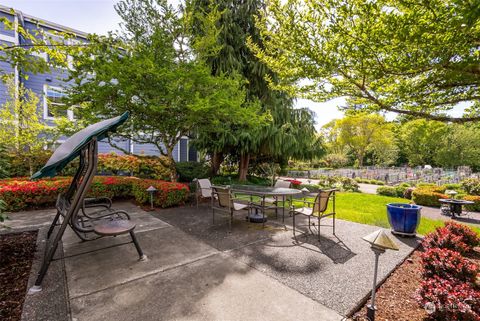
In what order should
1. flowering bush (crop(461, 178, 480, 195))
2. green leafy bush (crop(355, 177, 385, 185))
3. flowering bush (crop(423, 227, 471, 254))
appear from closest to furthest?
Answer: flowering bush (crop(423, 227, 471, 254)) → flowering bush (crop(461, 178, 480, 195)) → green leafy bush (crop(355, 177, 385, 185))

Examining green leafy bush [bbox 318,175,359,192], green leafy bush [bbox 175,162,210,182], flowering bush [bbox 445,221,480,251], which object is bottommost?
green leafy bush [bbox 318,175,359,192]

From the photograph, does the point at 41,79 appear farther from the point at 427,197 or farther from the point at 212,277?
the point at 427,197

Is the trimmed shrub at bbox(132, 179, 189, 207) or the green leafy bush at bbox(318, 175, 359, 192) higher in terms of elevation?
the trimmed shrub at bbox(132, 179, 189, 207)

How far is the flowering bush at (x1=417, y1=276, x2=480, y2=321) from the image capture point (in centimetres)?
199

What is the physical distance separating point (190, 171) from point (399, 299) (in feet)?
35.8

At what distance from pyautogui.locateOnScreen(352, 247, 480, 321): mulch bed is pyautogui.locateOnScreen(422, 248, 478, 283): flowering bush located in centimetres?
31

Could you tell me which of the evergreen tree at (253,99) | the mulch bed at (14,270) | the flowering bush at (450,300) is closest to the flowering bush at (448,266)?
the flowering bush at (450,300)

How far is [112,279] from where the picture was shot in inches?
115

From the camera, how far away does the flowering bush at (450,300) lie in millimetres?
1992

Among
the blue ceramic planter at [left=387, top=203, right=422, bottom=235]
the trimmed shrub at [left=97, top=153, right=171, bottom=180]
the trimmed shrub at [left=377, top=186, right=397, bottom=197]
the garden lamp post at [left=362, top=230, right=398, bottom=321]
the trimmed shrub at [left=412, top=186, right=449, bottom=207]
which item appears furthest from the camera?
the trimmed shrub at [left=377, top=186, right=397, bottom=197]

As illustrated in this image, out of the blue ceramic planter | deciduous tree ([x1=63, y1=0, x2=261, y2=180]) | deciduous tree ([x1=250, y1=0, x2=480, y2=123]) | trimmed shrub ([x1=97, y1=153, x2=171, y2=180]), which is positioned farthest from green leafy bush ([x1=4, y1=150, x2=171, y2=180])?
the blue ceramic planter

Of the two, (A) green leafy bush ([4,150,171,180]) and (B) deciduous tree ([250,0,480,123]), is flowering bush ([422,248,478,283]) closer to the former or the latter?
(B) deciduous tree ([250,0,480,123])

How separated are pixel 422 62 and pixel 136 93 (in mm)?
6686

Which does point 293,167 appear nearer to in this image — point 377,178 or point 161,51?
point 377,178
